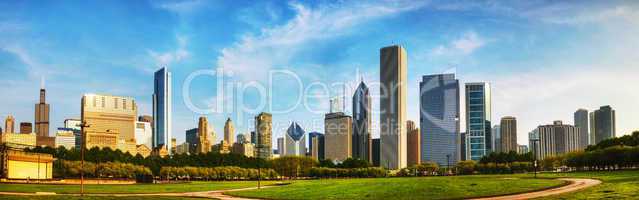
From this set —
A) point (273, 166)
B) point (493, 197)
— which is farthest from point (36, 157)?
point (273, 166)

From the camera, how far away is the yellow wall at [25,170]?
89.0m

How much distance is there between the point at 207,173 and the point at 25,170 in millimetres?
57840

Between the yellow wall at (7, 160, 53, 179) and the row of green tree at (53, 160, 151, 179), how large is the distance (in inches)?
499

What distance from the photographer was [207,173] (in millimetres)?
147875

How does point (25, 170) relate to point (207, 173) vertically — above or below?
above

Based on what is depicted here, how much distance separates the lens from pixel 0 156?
87500 millimetres

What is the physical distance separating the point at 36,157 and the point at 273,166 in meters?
99.2

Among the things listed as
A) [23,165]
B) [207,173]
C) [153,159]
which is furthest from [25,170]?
[153,159]

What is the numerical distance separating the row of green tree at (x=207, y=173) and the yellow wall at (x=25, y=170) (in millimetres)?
39631

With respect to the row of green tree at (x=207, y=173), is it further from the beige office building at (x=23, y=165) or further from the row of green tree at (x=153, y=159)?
the beige office building at (x=23, y=165)

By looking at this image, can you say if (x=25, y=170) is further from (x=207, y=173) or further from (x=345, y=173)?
(x=345, y=173)

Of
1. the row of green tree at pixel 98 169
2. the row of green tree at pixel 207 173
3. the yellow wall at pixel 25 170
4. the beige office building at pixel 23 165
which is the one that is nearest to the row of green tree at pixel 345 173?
the row of green tree at pixel 207 173

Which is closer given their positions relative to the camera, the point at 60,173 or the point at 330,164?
the point at 60,173

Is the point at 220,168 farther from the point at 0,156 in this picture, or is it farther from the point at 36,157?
the point at 0,156
